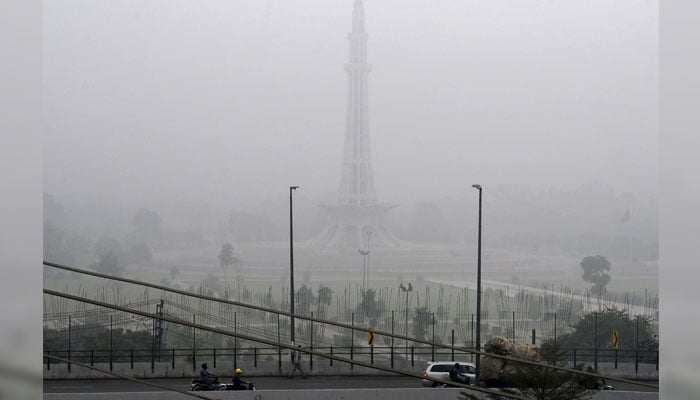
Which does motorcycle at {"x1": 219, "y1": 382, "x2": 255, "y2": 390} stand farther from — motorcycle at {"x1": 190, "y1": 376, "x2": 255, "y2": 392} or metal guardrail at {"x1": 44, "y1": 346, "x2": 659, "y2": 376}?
metal guardrail at {"x1": 44, "y1": 346, "x2": 659, "y2": 376}

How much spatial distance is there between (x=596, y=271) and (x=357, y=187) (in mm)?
12279

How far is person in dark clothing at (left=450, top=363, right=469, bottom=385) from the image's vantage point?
43.0 ft

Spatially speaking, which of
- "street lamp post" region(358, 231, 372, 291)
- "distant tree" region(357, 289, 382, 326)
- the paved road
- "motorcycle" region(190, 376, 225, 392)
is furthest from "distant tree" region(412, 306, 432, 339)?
"motorcycle" region(190, 376, 225, 392)

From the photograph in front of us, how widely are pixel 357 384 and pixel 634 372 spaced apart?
5314 millimetres

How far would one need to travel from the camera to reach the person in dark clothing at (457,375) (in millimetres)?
13094

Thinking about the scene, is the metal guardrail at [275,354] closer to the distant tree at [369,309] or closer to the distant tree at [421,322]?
the distant tree at [421,322]

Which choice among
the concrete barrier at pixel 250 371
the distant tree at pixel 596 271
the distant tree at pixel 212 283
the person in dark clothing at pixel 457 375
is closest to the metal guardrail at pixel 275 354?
the concrete barrier at pixel 250 371

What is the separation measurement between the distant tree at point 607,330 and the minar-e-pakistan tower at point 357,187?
1312 cm

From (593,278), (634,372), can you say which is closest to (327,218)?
(593,278)

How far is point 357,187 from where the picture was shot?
133ft

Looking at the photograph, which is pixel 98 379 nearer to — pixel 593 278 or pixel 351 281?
pixel 351 281

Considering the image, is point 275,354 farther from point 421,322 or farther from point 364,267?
point 364,267

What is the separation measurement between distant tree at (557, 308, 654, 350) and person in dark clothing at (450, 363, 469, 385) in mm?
11676

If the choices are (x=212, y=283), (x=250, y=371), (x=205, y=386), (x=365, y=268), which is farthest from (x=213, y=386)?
(x=365, y=268)
